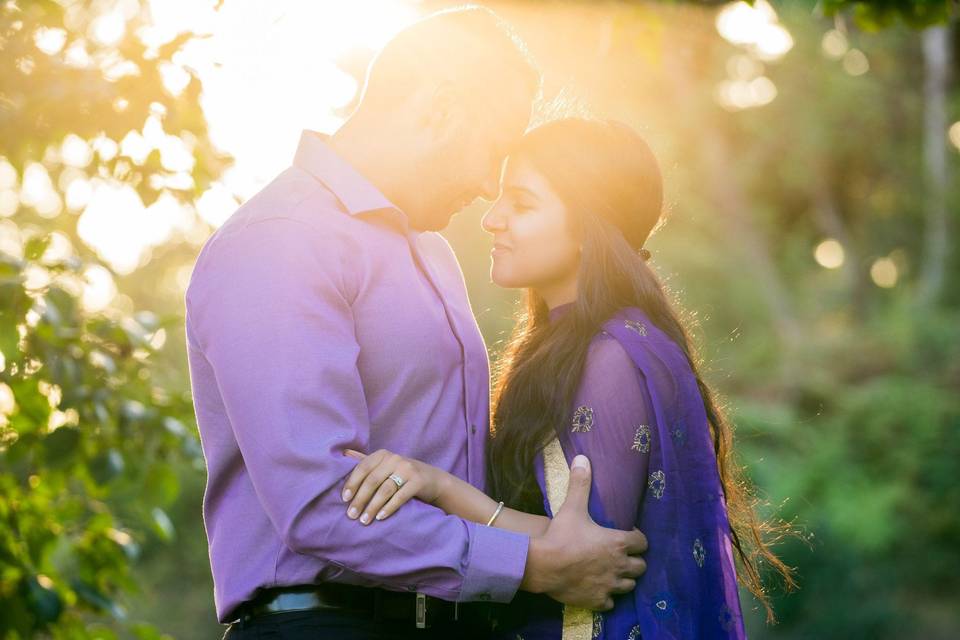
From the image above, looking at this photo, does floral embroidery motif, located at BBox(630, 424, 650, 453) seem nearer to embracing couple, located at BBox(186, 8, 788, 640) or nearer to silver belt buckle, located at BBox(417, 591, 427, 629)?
embracing couple, located at BBox(186, 8, 788, 640)

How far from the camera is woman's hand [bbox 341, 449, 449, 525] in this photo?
2.04 metres

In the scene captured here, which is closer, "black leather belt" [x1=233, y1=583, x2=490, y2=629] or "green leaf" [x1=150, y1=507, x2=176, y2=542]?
"black leather belt" [x1=233, y1=583, x2=490, y2=629]

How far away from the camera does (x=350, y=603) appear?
7.20ft

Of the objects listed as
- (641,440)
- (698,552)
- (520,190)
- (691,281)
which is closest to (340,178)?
(520,190)

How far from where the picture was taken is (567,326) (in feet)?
9.11

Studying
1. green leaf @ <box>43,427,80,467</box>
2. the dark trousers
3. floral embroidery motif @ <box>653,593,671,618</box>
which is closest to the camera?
the dark trousers

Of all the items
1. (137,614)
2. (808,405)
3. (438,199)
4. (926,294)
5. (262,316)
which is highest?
(438,199)

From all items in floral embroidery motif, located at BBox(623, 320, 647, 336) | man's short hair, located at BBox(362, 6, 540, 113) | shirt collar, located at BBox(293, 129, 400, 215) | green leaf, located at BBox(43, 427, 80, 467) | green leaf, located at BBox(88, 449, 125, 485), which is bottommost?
green leaf, located at BBox(88, 449, 125, 485)

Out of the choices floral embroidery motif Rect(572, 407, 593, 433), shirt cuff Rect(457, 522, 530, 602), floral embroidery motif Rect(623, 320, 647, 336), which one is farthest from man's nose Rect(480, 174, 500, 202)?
shirt cuff Rect(457, 522, 530, 602)

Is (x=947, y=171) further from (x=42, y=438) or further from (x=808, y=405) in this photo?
(x=42, y=438)

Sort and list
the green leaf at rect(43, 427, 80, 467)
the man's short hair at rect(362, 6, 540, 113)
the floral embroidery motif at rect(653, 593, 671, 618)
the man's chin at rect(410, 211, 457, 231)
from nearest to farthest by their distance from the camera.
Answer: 1. the floral embroidery motif at rect(653, 593, 671, 618)
2. the man's short hair at rect(362, 6, 540, 113)
3. the man's chin at rect(410, 211, 457, 231)
4. the green leaf at rect(43, 427, 80, 467)

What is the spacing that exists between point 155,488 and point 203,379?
0.97 metres

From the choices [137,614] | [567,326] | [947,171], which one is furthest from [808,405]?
[567,326]

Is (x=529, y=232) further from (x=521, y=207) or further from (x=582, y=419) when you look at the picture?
(x=582, y=419)
